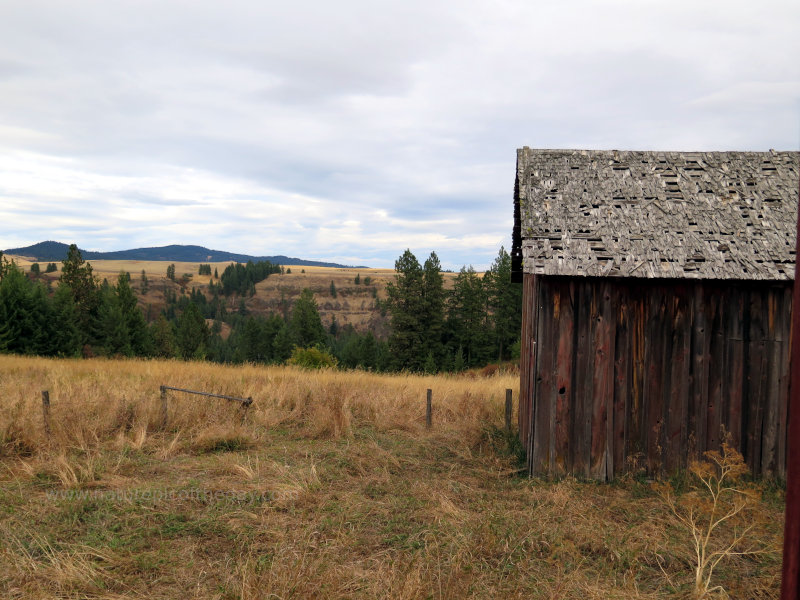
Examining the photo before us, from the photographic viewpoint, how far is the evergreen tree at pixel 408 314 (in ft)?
160

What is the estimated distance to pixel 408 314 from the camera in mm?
49156

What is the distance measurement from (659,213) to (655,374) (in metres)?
2.52

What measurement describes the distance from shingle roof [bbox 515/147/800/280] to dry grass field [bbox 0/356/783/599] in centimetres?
319

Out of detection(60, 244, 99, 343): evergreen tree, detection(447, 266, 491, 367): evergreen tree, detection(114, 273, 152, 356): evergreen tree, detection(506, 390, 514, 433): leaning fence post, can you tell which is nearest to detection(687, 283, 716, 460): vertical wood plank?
detection(506, 390, 514, 433): leaning fence post

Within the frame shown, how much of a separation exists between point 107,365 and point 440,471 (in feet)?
48.3

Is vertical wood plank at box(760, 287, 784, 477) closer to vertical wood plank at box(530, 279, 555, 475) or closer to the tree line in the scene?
vertical wood plank at box(530, 279, 555, 475)

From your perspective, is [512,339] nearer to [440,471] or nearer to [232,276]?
[440,471]

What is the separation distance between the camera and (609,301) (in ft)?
26.2

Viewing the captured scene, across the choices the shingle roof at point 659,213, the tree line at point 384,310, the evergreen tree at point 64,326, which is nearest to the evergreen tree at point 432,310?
the tree line at point 384,310

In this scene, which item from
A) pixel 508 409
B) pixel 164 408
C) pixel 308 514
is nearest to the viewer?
pixel 308 514

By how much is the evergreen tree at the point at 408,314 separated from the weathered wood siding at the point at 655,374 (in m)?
40.8

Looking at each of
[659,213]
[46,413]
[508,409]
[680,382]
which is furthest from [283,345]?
[680,382]

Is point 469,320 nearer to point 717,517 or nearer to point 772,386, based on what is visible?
point 772,386

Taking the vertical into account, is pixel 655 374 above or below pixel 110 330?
above
